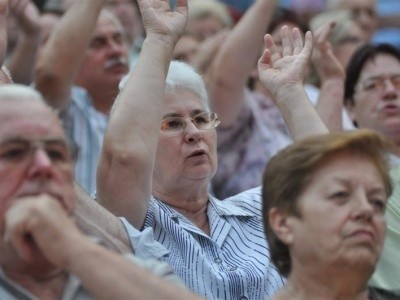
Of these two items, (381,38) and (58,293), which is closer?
(58,293)

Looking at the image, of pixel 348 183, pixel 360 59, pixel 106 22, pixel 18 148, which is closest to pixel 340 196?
pixel 348 183

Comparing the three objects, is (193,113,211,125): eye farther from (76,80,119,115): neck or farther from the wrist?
(76,80,119,115): neck

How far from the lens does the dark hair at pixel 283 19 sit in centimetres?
774

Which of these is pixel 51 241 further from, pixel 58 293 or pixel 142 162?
pixel 142 162

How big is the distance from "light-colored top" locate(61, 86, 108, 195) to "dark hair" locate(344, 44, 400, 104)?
1130 millimetres

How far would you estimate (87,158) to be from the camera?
6.37 metres

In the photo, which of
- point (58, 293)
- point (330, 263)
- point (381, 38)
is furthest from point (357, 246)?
point (381, 38)

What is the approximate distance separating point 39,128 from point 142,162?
90 centimetres

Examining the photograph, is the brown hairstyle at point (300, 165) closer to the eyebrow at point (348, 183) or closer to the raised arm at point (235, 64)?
the eyebrow at point (348, 183)

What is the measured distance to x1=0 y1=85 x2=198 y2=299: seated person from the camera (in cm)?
314

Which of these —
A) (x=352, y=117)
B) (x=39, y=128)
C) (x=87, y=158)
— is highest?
(x=352, y=117)

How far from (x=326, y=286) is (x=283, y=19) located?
4279 millimetres

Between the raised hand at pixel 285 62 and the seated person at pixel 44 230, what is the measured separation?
4.18 feet

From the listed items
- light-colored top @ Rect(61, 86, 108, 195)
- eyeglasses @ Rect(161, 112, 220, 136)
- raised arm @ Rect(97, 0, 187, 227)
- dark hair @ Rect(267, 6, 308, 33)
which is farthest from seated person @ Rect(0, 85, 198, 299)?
dark hair @ Rect(267, 6, 308, 33)
